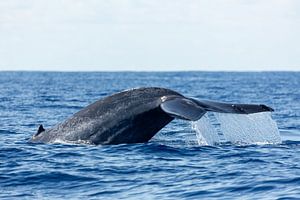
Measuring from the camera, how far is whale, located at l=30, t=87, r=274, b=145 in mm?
11336

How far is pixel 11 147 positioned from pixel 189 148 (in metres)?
2.84

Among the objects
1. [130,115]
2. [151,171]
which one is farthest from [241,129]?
[151,171]

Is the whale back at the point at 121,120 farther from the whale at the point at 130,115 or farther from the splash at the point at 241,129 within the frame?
the splash at the point at 241,129

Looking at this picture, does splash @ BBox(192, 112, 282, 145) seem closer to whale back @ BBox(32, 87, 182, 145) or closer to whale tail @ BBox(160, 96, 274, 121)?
whale tail @ BBox(160, 96, 274, 121)

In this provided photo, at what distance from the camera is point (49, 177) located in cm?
1027

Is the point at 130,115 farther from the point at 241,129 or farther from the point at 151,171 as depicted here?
the point at 241,129

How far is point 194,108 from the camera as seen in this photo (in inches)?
426

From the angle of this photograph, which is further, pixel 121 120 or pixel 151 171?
pixel 121 120

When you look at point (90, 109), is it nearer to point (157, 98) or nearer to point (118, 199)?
point (157, 98)

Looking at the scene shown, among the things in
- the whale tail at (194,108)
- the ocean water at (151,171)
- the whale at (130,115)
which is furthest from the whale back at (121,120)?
the whale tail at (194,108)

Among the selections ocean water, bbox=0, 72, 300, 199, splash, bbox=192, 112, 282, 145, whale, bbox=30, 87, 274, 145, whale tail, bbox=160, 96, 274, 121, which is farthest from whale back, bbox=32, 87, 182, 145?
splash, bbox=192, 112, 282, 145

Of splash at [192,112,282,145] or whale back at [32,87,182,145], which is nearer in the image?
whale back at [32,87,182,145]

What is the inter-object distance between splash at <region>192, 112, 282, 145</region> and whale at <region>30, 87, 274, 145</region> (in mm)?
763

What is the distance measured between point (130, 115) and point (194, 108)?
3.67ft
